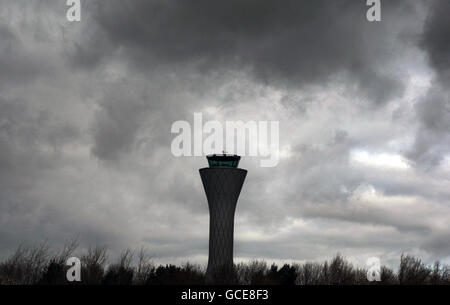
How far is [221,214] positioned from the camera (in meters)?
94.4

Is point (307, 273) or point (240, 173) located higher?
point (240, 173)

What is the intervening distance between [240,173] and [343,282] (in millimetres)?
25799

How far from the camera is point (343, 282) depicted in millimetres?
89625

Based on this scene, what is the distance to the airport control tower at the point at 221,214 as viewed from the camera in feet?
307

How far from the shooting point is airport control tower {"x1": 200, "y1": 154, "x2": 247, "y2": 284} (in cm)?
9362
